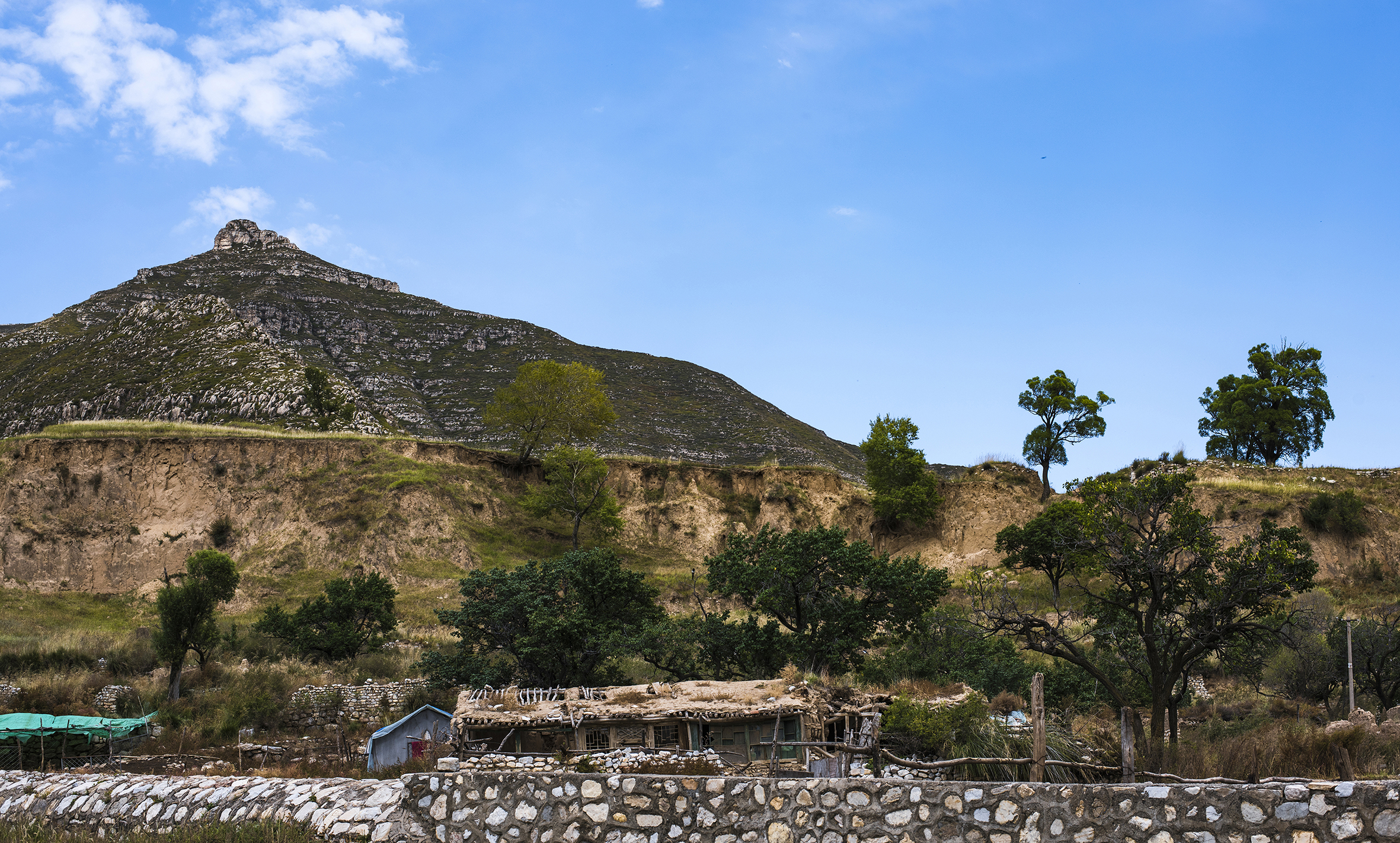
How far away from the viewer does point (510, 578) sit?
29.9 m

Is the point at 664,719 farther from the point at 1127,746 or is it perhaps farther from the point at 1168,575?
the point at 1127,746

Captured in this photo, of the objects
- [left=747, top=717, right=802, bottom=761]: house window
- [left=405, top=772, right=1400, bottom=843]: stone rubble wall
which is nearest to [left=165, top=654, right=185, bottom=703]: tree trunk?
[left=747, top=717, right=802, bottom=761]: house window

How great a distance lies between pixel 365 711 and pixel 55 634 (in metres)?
16.2

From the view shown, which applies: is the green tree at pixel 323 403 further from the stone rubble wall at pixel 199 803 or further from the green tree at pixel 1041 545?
the stone rubble wall at pixel 199 803

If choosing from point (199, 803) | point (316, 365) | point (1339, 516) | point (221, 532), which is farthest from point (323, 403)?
point (1339, 516)

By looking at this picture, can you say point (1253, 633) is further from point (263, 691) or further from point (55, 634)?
point (55, 634)

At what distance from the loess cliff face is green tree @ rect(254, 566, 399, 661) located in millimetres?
3062

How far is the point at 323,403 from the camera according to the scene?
6219 cm

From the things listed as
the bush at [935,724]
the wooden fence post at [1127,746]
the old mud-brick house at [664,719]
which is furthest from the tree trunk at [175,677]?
the wooden fence post at [1127,746]

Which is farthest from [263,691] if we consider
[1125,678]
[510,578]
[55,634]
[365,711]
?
[1125,678]

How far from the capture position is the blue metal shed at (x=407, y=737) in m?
22.6

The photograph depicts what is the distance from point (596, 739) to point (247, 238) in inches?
4690

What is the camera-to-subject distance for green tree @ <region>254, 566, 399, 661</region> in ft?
115

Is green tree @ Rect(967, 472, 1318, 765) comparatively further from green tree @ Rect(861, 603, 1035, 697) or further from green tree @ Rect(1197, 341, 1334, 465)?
green tree @ Rect(1197, 341, 1334, 465)
